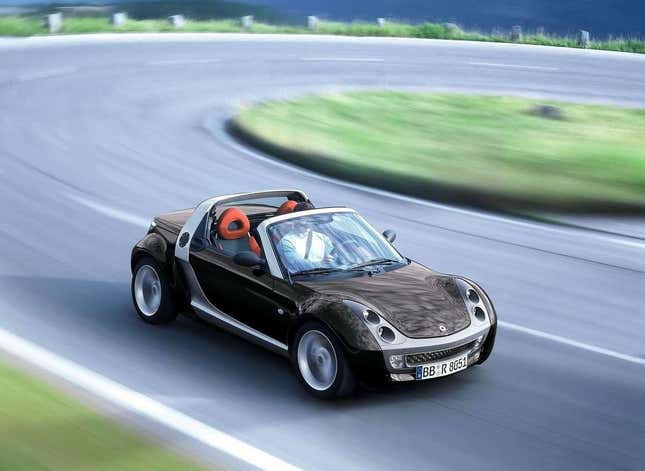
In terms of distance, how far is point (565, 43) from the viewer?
139 ft

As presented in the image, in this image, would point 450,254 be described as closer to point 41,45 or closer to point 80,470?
point 80,470

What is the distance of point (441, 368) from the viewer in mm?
8320

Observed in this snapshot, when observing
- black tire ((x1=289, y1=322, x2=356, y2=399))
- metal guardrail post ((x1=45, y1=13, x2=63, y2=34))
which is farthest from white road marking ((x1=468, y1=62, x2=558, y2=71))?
black tire ((x1=289, y1=322, x2=356, y2=399))

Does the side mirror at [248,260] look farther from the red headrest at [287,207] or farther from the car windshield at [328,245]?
the red headrest at [287,207]

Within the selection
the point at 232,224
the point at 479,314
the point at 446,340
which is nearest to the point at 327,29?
the point at 232,224

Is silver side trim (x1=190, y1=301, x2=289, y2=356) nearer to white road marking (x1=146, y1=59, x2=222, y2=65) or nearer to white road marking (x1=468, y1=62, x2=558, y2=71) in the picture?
white road marking (x1=146, y1=59, x2=222, y2=65)

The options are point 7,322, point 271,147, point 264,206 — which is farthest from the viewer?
point 271,147

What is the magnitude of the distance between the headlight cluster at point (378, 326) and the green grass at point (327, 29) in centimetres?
3292

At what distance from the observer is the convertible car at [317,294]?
818 cm

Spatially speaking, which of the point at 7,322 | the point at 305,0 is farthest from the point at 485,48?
the point at 305,0

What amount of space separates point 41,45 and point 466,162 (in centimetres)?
2172

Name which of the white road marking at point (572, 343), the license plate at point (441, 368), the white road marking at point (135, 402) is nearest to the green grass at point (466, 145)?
the white road marking at point (572, 343)

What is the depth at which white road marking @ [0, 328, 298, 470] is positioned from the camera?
24.1 feet

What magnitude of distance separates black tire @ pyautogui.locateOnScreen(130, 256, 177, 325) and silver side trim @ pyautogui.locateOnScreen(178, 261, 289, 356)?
27 cm
